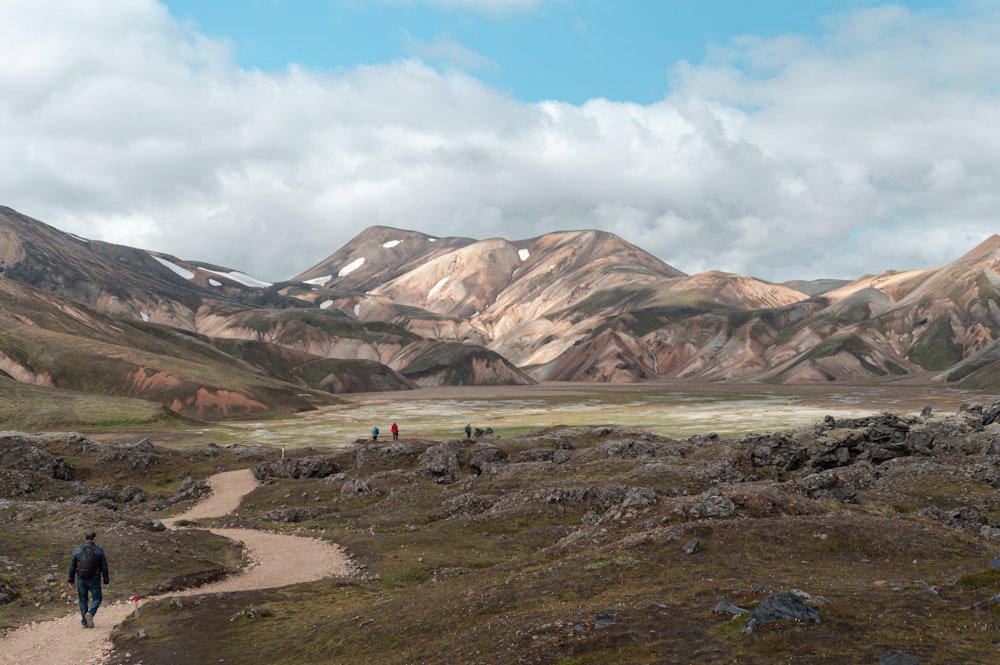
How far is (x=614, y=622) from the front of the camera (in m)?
20.2

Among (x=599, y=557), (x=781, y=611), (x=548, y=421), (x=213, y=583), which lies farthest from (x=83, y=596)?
(x=548, y=421)

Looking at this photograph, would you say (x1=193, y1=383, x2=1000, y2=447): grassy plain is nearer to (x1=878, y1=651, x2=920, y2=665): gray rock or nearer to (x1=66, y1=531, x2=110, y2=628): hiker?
(x1=66, y1=531, x2=110, y2=628): hiker

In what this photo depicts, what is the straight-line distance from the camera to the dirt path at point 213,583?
81.6 ft

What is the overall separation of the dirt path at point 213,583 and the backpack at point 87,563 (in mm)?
2163

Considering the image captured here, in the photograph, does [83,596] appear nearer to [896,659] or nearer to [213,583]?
[213,583]

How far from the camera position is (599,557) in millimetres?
29656

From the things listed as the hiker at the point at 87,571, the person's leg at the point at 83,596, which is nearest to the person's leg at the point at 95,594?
the hiker at the point at 87,571

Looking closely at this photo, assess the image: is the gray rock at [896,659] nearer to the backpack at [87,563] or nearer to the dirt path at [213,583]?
the dirt path at [213,583]

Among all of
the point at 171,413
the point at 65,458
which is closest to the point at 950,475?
the point at 65,458

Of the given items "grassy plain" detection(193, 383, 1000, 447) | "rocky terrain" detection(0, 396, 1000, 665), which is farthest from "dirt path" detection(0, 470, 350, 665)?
"grassy plain" detection(193, 383, 1000, 447)

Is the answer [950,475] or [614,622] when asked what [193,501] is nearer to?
[614,622]

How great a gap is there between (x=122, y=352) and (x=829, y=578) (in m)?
208

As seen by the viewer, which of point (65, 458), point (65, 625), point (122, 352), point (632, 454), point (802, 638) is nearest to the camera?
point (802, 638)

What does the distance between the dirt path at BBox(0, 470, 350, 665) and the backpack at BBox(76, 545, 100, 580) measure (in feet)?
7.10
